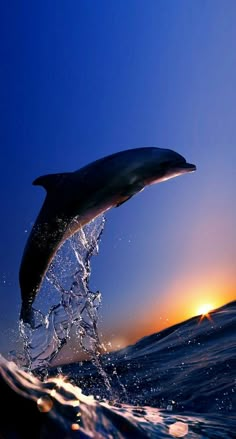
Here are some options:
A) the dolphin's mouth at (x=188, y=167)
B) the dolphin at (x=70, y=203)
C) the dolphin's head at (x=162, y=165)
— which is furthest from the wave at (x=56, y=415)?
→ the dolphin's mouth at (x=188, y=167)

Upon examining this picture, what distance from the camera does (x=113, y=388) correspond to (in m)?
7.89

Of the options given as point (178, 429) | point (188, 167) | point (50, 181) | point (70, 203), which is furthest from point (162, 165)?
point (178, 429)

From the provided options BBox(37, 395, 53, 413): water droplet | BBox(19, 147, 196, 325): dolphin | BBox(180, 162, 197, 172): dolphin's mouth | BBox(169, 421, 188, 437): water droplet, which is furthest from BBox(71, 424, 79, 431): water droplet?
BBox(180, 162, 197, 172): dolphin's mouth

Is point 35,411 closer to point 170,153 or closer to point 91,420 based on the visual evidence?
point 91,420

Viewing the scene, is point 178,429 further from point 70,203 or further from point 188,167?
point 188,167

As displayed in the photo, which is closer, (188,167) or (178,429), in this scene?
(178,429)

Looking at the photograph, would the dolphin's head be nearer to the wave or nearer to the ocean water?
the ocean water

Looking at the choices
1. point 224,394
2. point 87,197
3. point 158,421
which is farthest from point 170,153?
point 158,421

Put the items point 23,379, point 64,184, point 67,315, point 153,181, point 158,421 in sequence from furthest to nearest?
1. point 67,315
2. point 153,181
3. point 64,184
4. point 158,421
5. point 23,379

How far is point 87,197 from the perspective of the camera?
223 inches

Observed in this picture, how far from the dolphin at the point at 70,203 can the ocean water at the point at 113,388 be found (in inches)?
18.8

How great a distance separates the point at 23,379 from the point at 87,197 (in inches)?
150

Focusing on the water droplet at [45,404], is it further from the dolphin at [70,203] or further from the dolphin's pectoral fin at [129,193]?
the dolphin's pectoral fin at [129,193]

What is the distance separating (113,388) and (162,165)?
4.50 m
